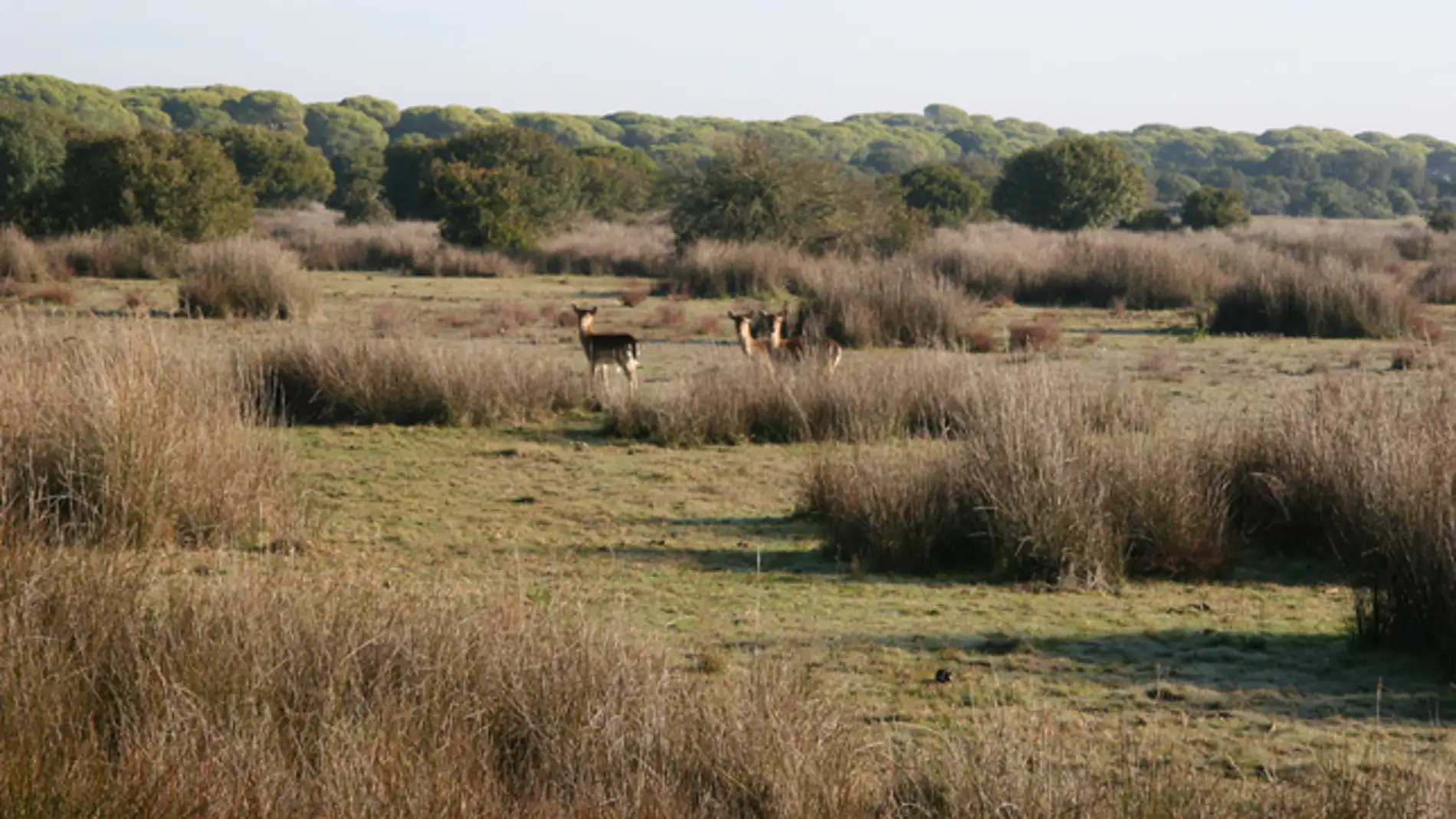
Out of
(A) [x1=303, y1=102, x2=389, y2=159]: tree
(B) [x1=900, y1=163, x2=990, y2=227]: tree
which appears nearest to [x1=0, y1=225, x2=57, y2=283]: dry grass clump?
(B) [x1=900, y1=163, x2=990, y2=227]: tree

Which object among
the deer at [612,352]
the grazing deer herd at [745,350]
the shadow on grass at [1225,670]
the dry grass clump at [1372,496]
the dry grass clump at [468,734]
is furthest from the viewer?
the deer at [612,352]

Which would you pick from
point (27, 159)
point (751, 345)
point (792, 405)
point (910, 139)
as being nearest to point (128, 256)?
point (27, 159)

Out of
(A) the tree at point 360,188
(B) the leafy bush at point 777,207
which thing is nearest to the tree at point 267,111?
(A) the tree at point 360,188

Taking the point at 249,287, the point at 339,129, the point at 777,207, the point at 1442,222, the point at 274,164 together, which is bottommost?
the point at 249,287

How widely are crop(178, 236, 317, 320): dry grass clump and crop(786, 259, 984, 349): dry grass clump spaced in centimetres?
718

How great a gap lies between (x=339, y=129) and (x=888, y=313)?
115 metres

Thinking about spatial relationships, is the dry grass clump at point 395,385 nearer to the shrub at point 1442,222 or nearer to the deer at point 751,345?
the deer at point 751,345

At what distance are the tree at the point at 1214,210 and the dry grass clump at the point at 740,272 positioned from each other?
2629 centimetres

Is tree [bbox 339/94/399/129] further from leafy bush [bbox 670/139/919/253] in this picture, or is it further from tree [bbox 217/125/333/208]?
leafy bush [bbox 670/139/919/253]

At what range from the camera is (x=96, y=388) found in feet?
27.1

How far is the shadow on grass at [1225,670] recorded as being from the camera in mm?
6152

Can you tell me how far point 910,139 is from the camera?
151 m

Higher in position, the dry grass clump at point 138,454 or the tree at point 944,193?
the tree at point 944,193

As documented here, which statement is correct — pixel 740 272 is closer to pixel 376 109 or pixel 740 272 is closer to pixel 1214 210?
pixel 1214 210
